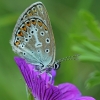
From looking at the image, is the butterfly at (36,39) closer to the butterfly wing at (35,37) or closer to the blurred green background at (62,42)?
the butterfly wing at (35,37)

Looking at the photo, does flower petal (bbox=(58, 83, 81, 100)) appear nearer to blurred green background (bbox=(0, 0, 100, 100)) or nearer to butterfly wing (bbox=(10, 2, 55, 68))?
butterfly wing (bbox=(10, 2, 55, 68))

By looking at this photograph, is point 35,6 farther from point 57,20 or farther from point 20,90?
point 57,20

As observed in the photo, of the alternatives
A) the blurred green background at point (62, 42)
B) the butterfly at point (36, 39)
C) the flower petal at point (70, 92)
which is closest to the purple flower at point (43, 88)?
the flower petal at point (70, 92)

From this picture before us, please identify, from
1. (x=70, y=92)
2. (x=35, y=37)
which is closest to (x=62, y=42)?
(x=35, y=37)

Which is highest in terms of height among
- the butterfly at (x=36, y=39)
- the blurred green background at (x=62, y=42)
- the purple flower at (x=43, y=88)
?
the blurred green background at (x=62, y=42)

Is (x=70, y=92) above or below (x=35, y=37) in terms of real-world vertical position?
below

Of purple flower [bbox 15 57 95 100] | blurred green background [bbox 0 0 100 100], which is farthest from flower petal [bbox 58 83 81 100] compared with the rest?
blurred green background [bbox 0 0 100 100]

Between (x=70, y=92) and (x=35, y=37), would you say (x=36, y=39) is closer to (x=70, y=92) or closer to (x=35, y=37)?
(x=35, y=37)
